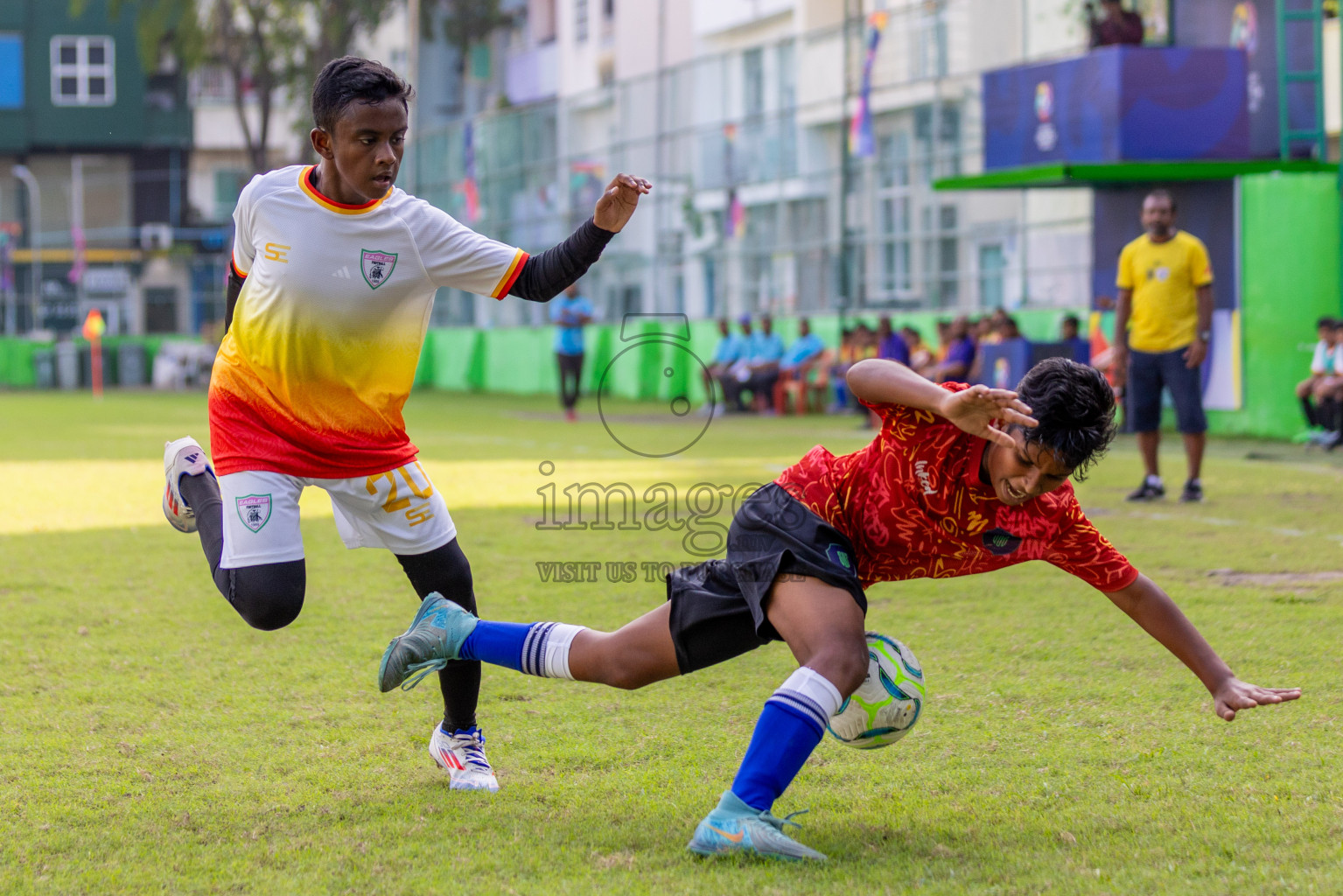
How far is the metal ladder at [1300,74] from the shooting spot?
58.6 feet

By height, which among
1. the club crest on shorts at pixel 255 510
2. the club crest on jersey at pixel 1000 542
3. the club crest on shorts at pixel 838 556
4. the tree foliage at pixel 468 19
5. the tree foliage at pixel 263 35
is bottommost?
the club crest on shorts at pixel 838 556

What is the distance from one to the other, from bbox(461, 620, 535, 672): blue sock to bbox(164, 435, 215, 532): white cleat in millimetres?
1054

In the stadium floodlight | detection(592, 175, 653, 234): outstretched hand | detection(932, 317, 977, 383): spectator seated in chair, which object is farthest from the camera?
the stadium floodlight

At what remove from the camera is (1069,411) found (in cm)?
344

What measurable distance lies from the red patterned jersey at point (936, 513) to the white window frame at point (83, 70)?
53.3 meters

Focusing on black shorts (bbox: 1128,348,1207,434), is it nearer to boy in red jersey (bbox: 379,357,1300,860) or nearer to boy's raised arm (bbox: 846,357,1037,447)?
boy in red jersey (bbox: 379,357,1300,860)

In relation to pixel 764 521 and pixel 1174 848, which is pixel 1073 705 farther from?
pixel 764 521

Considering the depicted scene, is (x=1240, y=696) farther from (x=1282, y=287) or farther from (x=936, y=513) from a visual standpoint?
(x=1282, y=287)

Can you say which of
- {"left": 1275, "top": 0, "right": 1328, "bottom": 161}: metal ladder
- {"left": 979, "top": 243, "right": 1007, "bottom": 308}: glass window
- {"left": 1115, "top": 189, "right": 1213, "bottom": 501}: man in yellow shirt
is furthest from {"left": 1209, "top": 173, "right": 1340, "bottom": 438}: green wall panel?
{"left": 1115, "top": 189, "right": 1213, "bottom": 501}: man in yellow shirt

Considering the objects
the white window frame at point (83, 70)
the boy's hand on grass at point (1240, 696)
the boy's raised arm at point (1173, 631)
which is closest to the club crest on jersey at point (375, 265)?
the boy's raised arm at point (1173, 631)

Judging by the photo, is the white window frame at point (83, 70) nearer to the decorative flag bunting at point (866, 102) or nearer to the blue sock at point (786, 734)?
the decorative flag bunting at point (866, 102)

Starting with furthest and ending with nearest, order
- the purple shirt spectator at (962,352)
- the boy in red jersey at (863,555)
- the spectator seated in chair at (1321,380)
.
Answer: the purple shirt spectator at (962,352) → the spectator seated in chair at (1321,380) → the boy in red jersey at (863,555)

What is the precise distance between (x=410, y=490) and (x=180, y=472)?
2.82 ft

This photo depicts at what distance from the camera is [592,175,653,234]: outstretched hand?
4.18m
